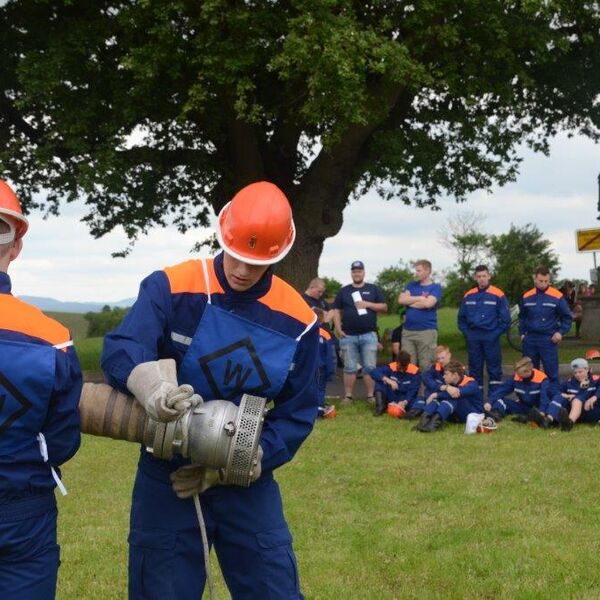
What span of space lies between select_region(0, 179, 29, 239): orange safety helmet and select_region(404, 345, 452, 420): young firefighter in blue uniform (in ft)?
30.0

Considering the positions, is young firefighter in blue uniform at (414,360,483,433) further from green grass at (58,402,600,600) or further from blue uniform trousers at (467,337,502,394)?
blue uniform trousers at (467,337,502,394)

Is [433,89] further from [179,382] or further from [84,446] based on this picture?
[179,382]

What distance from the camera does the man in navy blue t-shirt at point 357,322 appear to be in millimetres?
13297

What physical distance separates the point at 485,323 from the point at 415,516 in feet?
22.4

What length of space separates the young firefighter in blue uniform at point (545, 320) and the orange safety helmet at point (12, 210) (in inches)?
435

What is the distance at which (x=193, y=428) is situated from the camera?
3100mm

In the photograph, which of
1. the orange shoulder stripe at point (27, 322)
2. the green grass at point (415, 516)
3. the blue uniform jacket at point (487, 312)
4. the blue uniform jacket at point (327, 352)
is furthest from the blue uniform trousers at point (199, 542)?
the blue uniform jacket at point (487, 312)

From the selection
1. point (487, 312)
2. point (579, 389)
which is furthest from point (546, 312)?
point (579, 389)

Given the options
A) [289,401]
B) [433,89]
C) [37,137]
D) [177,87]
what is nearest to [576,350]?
[433,89]

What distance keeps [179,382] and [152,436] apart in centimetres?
37

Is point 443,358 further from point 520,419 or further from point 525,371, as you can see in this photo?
point 520,419

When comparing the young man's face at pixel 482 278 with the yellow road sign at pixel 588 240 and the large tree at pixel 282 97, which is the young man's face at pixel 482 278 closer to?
the large tree at pixel 282 97

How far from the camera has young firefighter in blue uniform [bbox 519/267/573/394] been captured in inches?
524

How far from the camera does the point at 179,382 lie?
11.4 ft
